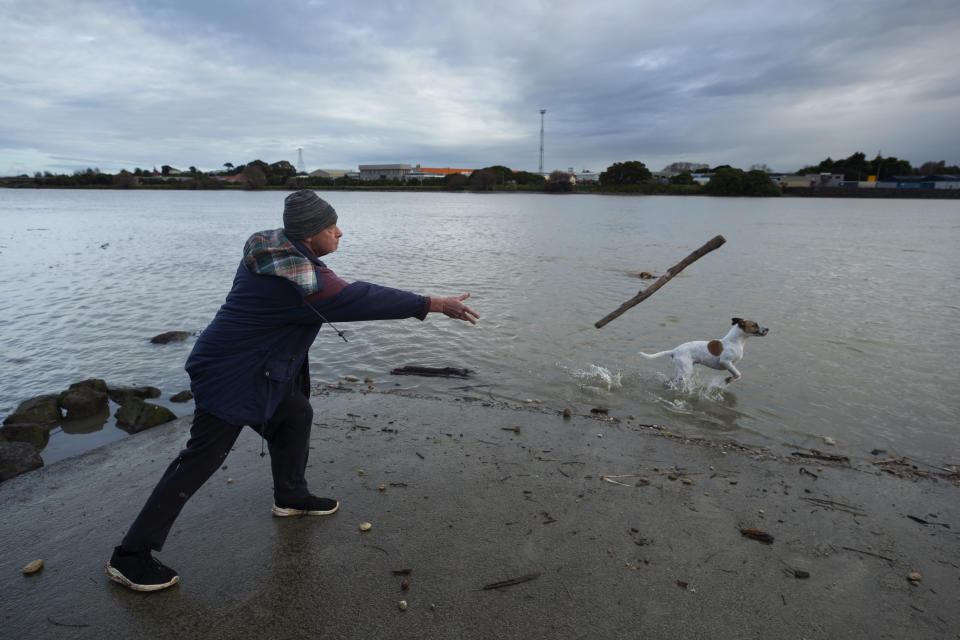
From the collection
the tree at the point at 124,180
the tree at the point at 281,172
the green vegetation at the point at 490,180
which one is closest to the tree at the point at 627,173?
the green vegetation at the point at 490,180

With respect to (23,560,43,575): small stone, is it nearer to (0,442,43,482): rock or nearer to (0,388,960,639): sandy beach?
(0,388,960,639): sandy beach

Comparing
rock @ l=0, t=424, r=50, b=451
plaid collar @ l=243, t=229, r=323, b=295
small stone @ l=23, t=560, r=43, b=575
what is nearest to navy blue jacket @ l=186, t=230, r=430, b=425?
plaid collar @ l=243, t=229, r=323, b=295

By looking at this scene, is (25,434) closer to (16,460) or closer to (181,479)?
(16,460)

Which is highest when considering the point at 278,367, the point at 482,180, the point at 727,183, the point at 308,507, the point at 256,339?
the point at 482,180

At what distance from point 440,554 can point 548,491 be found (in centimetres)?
134

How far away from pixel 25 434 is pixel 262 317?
522cm

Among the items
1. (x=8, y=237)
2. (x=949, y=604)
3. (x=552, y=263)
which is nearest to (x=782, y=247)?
(x=552, y=263)

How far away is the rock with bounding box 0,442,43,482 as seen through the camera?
17.0 ft

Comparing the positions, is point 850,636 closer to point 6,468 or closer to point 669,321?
point 6,468

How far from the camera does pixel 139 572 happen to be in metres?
3.47

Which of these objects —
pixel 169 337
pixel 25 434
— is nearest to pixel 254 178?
pixel 169 337

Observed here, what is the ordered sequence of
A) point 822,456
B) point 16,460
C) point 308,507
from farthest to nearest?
point 822,456 → point 16,460 → point 308,507

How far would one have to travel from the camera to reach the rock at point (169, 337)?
11.1m

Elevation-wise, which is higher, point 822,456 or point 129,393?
point 129,393
